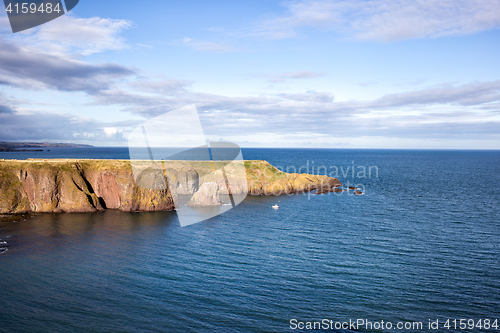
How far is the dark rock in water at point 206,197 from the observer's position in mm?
70188

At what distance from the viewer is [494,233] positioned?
49.2m

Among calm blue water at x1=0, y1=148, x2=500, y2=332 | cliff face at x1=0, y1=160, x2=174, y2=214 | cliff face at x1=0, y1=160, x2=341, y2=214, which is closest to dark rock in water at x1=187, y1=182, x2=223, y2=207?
cliff face at x1=0, y1=160, x2=341, y2=214

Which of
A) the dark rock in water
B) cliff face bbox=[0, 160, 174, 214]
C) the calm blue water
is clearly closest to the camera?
the calm blue water

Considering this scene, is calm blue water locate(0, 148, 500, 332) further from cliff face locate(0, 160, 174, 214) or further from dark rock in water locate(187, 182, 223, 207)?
dark rock in water locate(187, 182, 223, 207)

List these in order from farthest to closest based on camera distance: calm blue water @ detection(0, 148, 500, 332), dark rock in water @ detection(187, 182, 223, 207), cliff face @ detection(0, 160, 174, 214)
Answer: dark rock in water @ detection(187, 182, 223, 207) < cliff face @ detection(0, 160, 174, 214) < calm blue water @ detection(0, 148, 500, 332)

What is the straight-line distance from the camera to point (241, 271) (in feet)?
115

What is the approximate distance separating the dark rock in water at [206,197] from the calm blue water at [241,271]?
10081 mm

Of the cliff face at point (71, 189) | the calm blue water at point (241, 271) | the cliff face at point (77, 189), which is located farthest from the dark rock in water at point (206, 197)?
the calm blue water at point (241, 271)

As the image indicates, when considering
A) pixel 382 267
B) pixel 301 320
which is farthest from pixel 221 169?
pixel 301 320

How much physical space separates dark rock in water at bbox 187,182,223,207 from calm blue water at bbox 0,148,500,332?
1008 cm

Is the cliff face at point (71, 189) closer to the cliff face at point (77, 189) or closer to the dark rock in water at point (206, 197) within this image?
the cliff face at point (77, 189)

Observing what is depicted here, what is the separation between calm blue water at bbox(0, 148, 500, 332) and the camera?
26188 mm

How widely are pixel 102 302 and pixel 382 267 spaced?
3175 cm

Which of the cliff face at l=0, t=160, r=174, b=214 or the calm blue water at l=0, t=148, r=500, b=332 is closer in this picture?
the calm blue water at l=0, t=148, r=500, b=332
